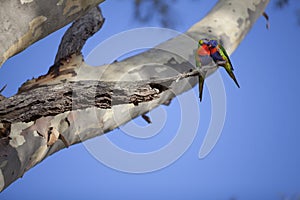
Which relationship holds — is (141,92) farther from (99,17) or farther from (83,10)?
(99,17)

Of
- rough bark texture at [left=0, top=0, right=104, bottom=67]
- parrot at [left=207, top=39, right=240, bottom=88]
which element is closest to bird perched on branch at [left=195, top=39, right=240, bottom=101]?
parrot at [left=207, top=39, right=240, bottom=88]

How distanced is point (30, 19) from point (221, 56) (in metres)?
0.62

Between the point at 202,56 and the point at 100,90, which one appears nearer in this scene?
the point at 100,90

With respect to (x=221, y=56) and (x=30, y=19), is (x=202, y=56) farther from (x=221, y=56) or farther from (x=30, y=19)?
(x=30, y=19)

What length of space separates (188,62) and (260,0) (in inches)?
18.6

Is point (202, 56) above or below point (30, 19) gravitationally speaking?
above

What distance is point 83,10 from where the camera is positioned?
0.77m

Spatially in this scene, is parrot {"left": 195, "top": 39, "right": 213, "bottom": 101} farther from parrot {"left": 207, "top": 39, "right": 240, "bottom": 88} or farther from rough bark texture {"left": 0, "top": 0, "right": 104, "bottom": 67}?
rough bark texture {"left": 0, "top": 0, "right": 104, "bottom": 67}

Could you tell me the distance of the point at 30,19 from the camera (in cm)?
69

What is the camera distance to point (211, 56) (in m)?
1.06

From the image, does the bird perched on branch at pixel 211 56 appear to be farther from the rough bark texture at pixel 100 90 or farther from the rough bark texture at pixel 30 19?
the rough bark texture at pixel 30 19

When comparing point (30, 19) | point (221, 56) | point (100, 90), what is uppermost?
point (221, 56)

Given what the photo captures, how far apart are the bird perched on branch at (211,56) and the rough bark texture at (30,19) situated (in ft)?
1.45

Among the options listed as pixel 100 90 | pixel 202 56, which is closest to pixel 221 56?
pixel 202 56
